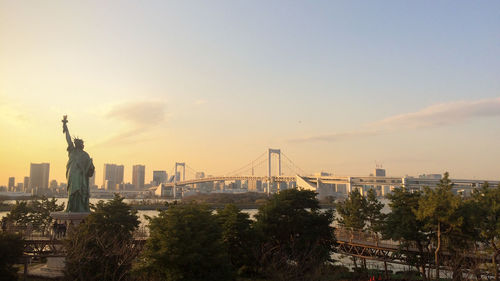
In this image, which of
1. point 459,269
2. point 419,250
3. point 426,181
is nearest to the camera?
point 459,269

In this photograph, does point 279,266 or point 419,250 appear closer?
point 279,266

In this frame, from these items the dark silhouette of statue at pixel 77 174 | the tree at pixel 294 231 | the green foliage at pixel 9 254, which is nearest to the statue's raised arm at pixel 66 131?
the dark silhouette of statue at pixel 77 174

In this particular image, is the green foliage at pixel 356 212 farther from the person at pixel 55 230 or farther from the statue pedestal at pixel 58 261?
the person at pixel 55 230

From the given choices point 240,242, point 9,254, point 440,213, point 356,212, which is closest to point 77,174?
point 9,254

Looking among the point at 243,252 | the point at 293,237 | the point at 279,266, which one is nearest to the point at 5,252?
the point at 243,252

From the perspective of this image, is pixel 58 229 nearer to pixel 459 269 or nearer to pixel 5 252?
pixel 5 252

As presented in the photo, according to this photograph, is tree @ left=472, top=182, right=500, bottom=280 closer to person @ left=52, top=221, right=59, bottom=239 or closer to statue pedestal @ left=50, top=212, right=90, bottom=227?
statue pedestal @ left=50, top=212, right=90, bottom=227

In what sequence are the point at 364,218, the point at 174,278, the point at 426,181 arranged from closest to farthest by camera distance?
the point at 174,278
the point at 364,218
the point at 426,181
